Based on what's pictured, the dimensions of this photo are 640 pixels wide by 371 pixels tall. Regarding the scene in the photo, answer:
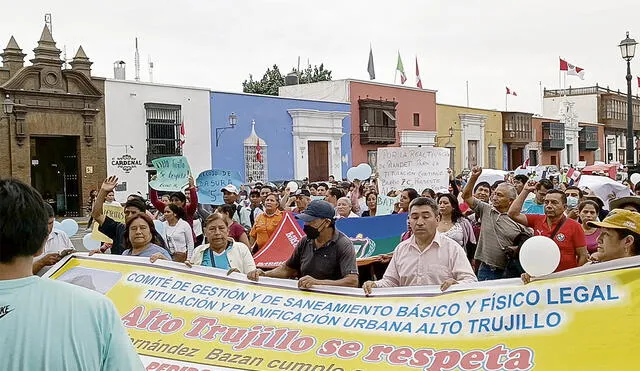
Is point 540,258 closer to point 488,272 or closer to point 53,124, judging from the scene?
point 488,272

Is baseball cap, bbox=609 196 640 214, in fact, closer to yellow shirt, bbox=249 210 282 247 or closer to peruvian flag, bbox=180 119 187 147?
yellow shirt, bbox=249 210 282 247

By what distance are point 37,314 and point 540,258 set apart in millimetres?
2923

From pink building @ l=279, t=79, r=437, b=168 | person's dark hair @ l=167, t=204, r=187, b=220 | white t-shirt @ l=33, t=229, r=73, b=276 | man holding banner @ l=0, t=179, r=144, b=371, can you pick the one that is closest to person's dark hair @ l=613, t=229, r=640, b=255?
man holding banner @ l=0, t=179, r=144, b=371

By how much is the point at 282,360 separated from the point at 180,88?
26.7m

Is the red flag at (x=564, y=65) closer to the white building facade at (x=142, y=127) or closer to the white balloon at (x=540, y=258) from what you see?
the white building facade at (x=142, y=127)

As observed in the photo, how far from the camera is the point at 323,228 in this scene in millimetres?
5273

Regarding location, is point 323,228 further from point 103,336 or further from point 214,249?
point 103,336

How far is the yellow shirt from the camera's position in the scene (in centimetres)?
832

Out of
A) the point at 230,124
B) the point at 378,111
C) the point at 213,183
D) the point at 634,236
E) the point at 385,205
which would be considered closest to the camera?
the point at 634,236

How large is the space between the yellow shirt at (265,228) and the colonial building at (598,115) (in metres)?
57.8

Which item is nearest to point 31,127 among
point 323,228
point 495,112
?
point 323,228

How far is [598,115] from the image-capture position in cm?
6900

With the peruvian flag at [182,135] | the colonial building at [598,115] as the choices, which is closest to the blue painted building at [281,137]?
the peruvian flag at [182,135]

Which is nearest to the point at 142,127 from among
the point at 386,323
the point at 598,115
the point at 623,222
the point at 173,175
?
the point at 173,175
